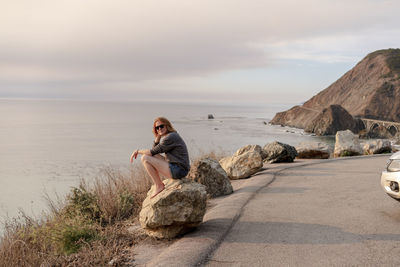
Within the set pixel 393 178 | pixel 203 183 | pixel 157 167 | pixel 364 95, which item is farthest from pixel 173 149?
pixel 364 95

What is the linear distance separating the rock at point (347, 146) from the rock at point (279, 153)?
444 cm

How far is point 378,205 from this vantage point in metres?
8.09

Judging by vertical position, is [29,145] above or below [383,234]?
below

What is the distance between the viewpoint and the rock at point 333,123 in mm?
78625

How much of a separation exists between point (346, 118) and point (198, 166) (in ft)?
256

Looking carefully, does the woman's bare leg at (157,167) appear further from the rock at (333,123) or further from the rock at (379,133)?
the rock at (379,133)

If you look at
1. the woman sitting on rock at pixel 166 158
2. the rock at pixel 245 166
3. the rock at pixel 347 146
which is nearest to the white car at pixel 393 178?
the woman sitting on rock at pixel 166 158

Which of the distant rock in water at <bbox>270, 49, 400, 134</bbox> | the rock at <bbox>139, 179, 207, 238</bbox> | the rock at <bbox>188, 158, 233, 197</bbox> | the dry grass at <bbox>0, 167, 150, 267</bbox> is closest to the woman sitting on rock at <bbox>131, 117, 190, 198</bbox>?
the rock at <bbox>139, 179, 207, 238</bbox>

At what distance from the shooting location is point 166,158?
7246 millimetres

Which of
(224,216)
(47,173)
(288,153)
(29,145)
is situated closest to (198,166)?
(224,216)

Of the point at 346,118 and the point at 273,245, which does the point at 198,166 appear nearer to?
the point at 273,245

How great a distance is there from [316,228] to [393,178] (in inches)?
66.4

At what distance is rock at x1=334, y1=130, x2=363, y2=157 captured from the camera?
1934cm

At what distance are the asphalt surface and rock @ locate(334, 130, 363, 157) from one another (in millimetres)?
9010
